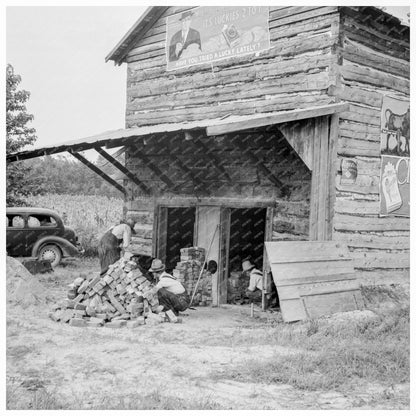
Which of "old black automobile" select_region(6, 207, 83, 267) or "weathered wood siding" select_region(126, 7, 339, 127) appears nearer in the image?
"weathered wood siding" select_region(126, 7, 339, 127)

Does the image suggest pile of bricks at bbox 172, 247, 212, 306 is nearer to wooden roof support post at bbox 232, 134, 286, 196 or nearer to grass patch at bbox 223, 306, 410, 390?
wooden roof support post at bbox 232, 134, 286, 196

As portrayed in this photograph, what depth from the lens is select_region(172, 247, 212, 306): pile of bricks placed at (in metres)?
12.6

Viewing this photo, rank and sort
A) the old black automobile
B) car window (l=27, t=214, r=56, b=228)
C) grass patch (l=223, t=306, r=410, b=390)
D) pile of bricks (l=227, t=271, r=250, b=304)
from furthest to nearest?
car window (l=27, t=214, r=56, b=228)
the old black automobile
pile of bricks (l=227, t=271, r=250, b=304)
grass patch (l=223, t=306, r=410, b=390)

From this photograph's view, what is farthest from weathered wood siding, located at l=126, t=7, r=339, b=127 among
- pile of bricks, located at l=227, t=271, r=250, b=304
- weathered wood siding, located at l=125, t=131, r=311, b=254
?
pile of bricks, located at l=227, t=271, r=250, b=304

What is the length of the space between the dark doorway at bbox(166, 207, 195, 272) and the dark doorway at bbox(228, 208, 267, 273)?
3.79 ft

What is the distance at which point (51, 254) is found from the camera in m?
19.1

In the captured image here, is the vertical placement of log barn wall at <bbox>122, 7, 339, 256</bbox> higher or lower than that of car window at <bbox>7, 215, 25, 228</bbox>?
higher

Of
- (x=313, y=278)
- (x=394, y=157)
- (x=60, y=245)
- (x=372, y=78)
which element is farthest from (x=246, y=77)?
(x=60, y=245)

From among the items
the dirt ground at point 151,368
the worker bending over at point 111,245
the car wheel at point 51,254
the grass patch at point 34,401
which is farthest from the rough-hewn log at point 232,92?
the grass patch at point 34,401

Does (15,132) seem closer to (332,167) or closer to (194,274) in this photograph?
(194,274)

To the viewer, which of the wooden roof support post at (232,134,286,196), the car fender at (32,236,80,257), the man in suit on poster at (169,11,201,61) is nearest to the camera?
the wooden roof support post at (232,134,286,196)

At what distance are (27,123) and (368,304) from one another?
15.4 metres

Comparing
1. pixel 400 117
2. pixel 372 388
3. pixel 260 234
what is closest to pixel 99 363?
pixel 372 388

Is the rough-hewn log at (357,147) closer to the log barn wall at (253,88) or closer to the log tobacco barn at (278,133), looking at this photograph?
the log tobacco barn at (278,133)
